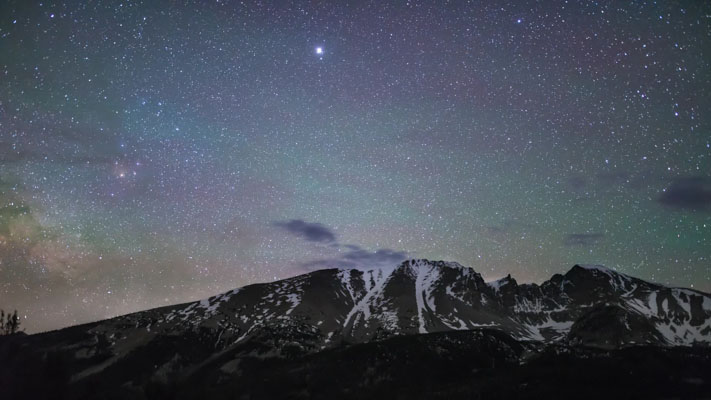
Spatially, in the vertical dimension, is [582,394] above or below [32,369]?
below

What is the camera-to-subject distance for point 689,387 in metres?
193

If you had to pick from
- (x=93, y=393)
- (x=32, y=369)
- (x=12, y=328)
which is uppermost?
(x=12, y=328)

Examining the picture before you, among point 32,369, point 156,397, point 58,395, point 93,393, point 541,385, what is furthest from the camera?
point 541,385

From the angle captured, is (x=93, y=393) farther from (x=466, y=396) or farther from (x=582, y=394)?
(x=582, y=394)

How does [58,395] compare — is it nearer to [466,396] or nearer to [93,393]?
[93,393]

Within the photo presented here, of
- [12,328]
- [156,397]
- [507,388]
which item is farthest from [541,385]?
[12,328]

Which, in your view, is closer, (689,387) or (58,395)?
(58,395)

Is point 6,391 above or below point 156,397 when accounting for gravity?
above

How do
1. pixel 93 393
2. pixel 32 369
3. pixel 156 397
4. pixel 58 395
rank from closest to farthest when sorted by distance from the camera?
pixel 58 395
pixel 32 369
pixel 156 397
pixel 93 393

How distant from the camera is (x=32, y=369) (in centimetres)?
14588

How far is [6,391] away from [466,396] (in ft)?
547

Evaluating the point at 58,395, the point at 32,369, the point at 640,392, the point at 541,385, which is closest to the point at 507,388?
the point at 541,385

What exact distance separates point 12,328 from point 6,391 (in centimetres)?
4286

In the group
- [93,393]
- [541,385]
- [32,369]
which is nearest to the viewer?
[32,369]
